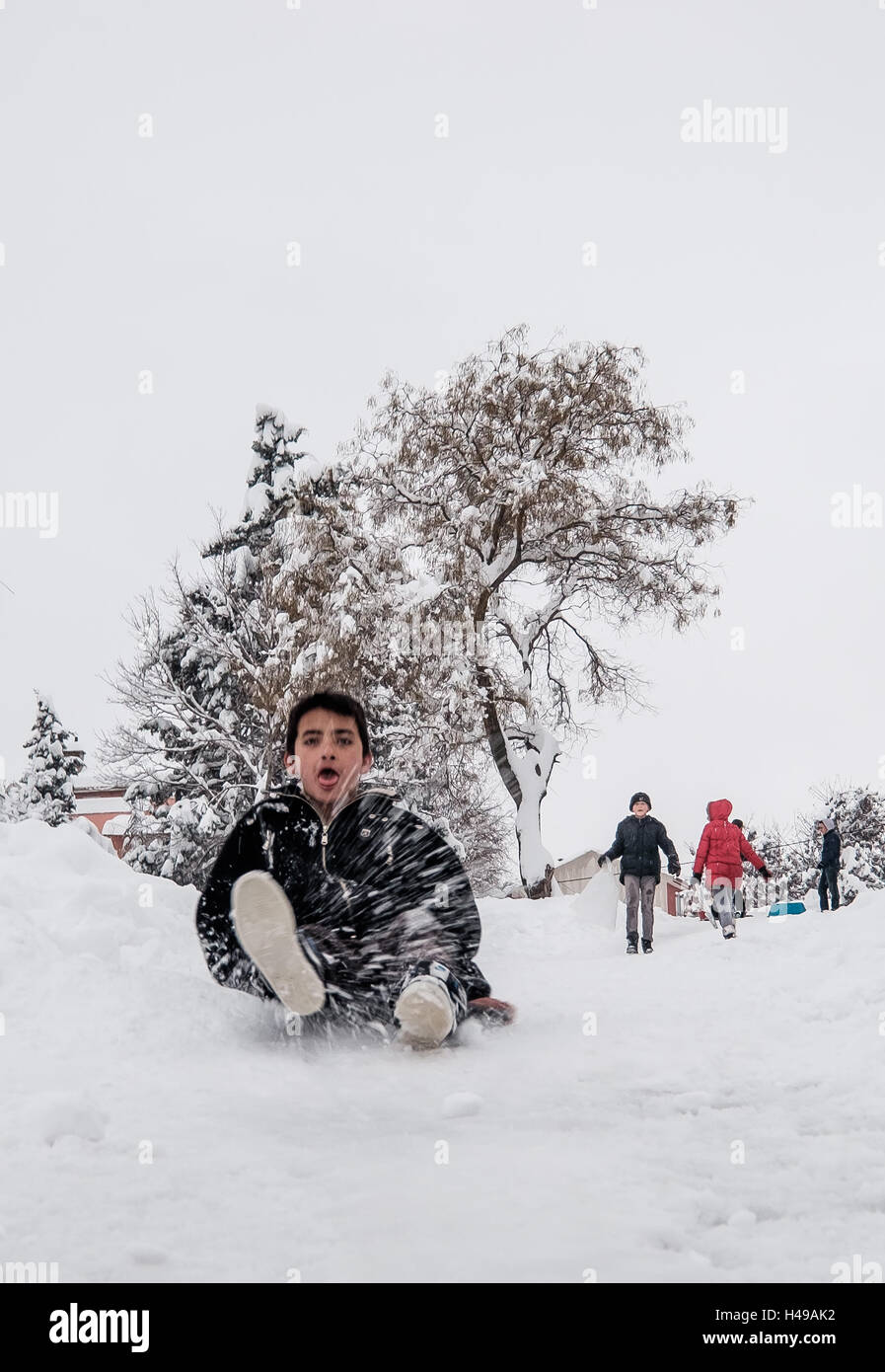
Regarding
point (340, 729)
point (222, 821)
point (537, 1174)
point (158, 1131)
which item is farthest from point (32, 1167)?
point (222, 821)

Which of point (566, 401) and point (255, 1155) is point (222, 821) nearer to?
point (566, 401)

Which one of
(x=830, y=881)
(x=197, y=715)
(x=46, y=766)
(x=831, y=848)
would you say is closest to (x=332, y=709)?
(x=831, y=848)

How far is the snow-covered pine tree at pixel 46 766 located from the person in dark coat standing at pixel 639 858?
106 feet

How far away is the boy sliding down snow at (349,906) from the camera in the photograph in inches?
160

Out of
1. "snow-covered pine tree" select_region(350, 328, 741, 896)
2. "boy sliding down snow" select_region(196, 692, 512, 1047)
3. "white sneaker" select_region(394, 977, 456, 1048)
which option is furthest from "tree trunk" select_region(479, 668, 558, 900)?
"white sneaker" select_region(394, 977, 456, 1048)

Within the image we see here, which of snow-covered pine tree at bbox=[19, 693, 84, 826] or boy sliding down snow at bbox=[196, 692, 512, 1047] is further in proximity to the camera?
snow-covered pine tree at bbox=[19, 693, 84, 826]

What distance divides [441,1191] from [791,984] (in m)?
4.07

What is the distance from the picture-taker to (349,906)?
14.3 ft

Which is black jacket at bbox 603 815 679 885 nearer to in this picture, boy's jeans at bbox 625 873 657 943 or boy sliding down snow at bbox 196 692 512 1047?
boy's jeans at bbox 625 873 657 943

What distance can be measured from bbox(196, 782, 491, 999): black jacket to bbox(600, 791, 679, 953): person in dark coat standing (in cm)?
699

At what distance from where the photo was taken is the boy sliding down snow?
4.05m

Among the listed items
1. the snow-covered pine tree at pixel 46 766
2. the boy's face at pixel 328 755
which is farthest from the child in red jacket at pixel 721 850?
the snow-covered pine tree at pixel 46 766

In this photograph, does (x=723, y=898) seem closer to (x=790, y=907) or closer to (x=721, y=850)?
(x=721, y=850)
